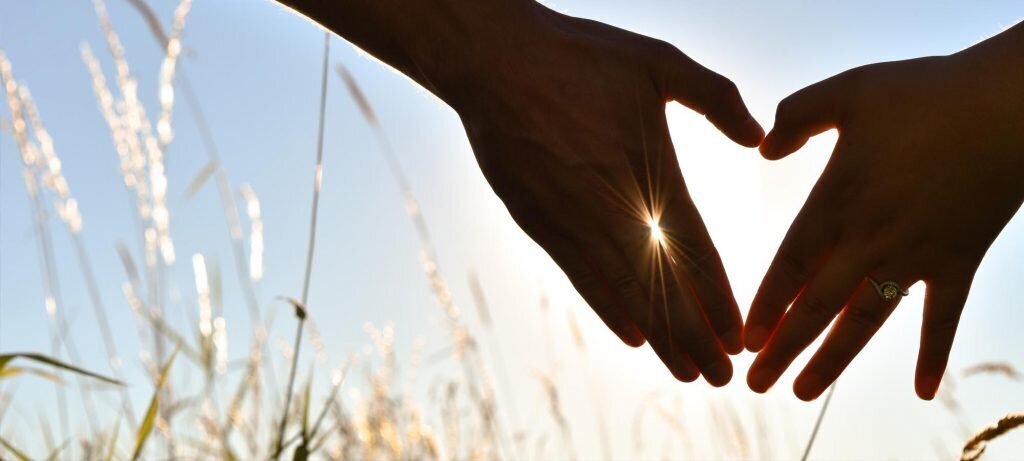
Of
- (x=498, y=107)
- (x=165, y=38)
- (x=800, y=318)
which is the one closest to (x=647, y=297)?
(x=800, y=318)

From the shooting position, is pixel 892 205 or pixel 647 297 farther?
pixel 647 297

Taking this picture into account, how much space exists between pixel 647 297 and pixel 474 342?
813 mm

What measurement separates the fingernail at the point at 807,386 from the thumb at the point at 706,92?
1.45 ft

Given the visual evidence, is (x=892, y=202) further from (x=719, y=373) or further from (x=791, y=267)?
(x=719, y=373)

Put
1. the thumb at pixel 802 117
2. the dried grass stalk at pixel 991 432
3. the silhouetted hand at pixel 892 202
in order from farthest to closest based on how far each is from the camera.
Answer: the thumb at pixel 802 117 → the silhouetted hand at pixel 892 202 → the dried grass stalk at pixel 991 432

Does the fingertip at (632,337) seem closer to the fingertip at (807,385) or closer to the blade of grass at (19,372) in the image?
the fingertip at (807,385)

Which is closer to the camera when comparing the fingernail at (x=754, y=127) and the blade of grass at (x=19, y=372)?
the blade of grass at (x=19, y=372)

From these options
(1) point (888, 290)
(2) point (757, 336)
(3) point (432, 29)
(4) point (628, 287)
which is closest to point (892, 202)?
(1) point (888, 290)

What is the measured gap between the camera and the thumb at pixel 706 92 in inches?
54.9

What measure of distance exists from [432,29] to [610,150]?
1.13 feet

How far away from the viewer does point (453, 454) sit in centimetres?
248

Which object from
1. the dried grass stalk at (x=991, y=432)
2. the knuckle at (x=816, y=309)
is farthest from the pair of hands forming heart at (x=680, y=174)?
the dried grass stalk at (x=991, y=432)

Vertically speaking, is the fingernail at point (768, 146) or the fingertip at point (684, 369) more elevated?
the fingernail at point (768, 146)

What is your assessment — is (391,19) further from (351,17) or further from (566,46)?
(566,46)
